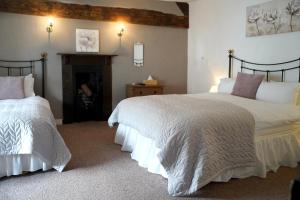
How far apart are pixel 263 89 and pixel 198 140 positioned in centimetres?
194

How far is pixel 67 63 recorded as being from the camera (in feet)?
17.4

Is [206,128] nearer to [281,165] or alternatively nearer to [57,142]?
[281,165]

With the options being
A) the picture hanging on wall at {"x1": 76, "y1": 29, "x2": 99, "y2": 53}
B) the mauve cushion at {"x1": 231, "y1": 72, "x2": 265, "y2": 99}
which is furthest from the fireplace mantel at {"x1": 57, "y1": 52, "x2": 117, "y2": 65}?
the mauve cushion at {"x1": 231, "y1": 72, "x2": 265, "y2": 99}

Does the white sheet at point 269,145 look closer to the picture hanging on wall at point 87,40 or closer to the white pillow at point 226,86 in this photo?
the white pillow at point 226,86

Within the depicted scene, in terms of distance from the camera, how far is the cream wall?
4965mm

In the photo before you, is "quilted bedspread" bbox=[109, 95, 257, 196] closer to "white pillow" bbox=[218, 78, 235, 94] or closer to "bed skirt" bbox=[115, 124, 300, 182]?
"bed skirt" bbox=[115, 124, 300, 182]

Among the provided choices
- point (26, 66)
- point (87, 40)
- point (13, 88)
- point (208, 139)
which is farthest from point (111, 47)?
point (208, 139)

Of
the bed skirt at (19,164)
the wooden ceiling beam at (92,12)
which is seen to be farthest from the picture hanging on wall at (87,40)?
the bed skirt at (19,164)

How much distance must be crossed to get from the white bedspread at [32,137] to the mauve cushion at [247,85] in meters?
2.59

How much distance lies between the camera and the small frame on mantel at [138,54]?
5965 mm

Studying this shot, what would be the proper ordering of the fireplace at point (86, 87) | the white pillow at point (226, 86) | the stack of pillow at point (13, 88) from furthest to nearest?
1. the fireplace at point (86, 87)
2. the white pillow at point (226, 86)
3. the stack of pillow at point (13, 88)

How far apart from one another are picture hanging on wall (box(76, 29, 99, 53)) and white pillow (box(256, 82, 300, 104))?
3.11 metres

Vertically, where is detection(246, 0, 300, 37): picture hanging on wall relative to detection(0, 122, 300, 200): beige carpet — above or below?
above

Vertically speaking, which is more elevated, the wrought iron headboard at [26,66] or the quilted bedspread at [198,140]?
the wrought iron headboard at [26,66]
